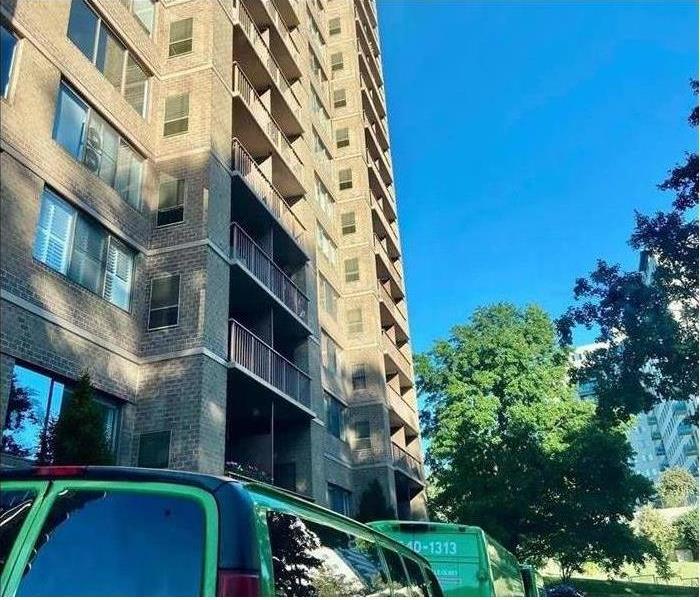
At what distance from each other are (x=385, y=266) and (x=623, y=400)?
15.4m

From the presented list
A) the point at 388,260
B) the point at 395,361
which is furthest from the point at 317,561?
the point at 388,260

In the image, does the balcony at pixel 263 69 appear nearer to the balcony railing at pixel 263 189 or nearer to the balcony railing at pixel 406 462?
the balcony railing at pixel 263 189

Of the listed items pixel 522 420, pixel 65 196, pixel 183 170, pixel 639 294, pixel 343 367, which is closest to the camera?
pixel 65 196

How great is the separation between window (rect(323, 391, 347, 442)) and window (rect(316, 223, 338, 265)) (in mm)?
6197

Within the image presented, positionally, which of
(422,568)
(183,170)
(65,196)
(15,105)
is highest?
(183,170)

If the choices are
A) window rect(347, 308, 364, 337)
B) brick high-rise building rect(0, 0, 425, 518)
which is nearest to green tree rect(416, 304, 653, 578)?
brick high-rise building rect(0, 0, 425, 518)

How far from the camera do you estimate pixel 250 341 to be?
15.8 meters

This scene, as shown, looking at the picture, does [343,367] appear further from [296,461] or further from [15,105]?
[15,105]

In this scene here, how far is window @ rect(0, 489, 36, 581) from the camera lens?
2.69 metres

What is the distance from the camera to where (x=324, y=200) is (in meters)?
28.1

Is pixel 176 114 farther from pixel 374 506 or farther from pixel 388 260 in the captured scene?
pixel 388 260

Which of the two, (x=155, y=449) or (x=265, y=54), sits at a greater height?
(x=265, y=54)

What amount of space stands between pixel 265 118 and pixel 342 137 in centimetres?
1329

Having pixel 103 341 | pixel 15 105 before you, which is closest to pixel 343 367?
pixel 103 341
